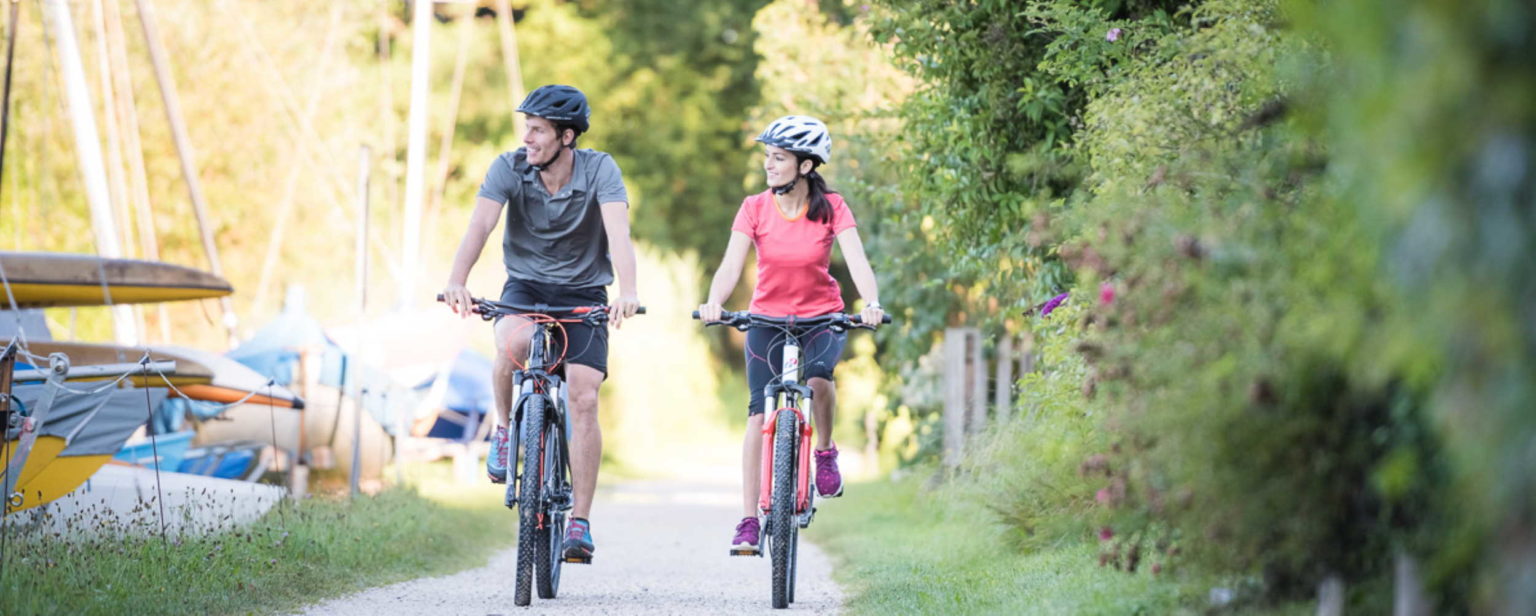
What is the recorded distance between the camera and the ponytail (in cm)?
729

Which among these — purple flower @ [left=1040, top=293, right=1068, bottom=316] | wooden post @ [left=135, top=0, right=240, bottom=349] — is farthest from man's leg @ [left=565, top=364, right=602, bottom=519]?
wooden post @ [left=135, top=0, right=240, bottom=349]

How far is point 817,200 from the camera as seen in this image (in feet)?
23.9

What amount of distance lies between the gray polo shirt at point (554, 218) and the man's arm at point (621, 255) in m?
0.06

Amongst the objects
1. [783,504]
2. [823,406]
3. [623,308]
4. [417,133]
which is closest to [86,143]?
[417,133]

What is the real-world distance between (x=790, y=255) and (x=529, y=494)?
1.48 meters

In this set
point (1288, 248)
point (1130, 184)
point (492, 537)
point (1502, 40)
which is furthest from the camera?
point (492, 537)

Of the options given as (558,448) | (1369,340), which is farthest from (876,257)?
(1369,340)

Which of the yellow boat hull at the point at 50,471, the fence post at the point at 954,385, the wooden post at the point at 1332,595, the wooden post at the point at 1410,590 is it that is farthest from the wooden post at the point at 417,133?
the wooden post at the point at 1410,590

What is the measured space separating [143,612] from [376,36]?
99.5 feet

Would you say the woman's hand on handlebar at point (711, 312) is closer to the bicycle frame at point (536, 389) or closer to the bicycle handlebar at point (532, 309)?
the bicycle handlebar at point (532, 309)

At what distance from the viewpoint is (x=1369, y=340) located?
300cm

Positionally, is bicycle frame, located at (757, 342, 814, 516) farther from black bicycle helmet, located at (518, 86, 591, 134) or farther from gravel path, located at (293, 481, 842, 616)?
black bicycle helmet, located at (518, 86, 591, 134)

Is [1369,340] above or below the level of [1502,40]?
below

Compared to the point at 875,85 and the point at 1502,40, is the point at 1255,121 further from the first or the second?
the point at 875,85
